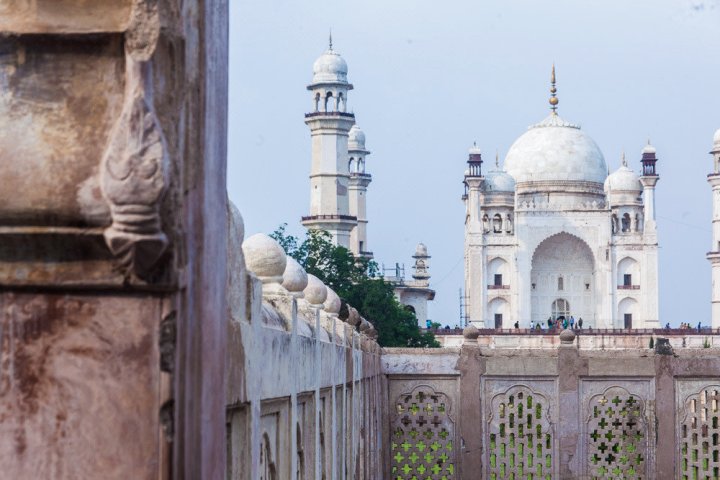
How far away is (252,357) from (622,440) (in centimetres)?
997

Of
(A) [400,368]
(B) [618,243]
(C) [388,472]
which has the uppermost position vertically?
(B) [618,243]

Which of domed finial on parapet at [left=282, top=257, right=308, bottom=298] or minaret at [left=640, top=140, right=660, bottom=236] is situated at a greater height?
minaret at [left=640, top=140, right=660, bottom=236]

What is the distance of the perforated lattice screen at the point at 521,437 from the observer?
1301 cm

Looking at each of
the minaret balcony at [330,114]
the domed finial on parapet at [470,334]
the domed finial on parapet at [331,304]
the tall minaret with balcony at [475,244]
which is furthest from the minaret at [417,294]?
the domed finial on parapet at [331,304]

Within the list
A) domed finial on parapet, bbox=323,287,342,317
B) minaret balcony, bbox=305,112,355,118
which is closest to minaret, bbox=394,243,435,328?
minaret balcony, bbox=305,112,355,118

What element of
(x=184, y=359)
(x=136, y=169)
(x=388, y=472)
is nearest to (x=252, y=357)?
(x=184, y=359)

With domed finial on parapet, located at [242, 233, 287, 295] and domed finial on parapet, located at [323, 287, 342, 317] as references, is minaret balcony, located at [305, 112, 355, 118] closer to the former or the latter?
domed finial on parapet, located at [323, 287, 342, 317]

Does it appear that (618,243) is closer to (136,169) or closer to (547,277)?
(547,277)

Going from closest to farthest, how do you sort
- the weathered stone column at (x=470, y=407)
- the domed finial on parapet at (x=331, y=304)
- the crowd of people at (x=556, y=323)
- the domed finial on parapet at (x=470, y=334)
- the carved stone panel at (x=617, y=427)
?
the domed finial on parapet at (x=331, y=304), the carved stone panel at (x=617, y=427), the weathered stone column at (x=470, y=407), the domed finial on parapet at (x=470, y=334), the crowd of people at (x=556, y=323)

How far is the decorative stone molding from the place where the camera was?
5.37 ft

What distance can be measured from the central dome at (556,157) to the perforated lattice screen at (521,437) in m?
41.1

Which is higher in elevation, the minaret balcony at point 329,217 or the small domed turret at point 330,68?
the small domed turret at point 330,68

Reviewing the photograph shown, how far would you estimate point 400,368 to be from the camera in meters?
13.2

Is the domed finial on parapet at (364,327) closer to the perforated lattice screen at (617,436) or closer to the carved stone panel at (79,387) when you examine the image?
the perforated lattice screen at (617,436)
